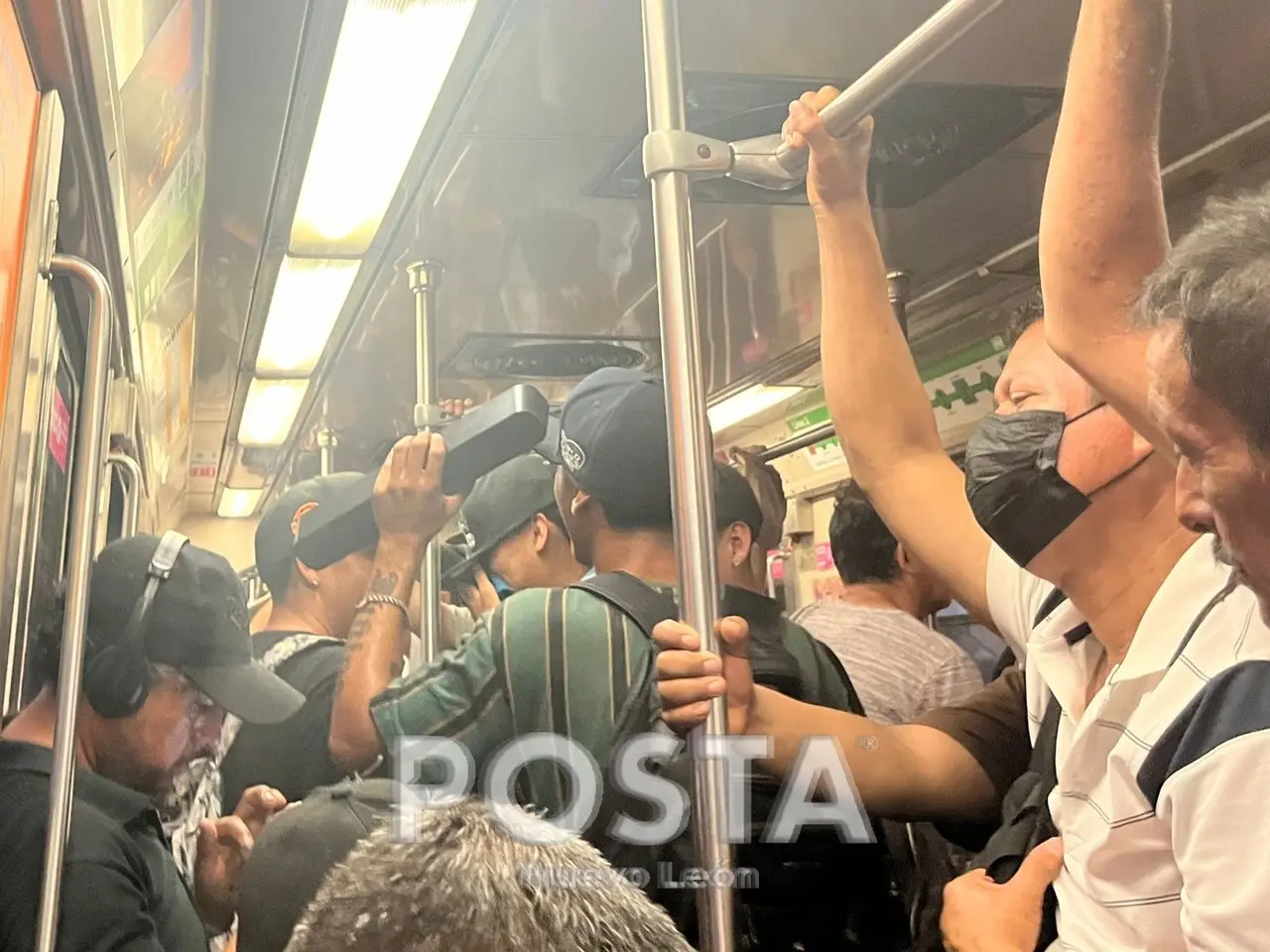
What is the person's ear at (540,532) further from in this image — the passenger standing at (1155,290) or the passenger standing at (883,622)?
the passenger standing at (1155,290)

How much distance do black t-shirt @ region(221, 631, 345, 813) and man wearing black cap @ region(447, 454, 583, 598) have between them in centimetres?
21

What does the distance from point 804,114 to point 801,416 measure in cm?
37

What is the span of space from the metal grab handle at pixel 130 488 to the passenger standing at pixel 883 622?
0.78 metres

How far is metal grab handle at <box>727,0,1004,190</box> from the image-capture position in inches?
48.8

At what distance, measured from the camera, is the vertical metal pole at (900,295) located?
1.37m

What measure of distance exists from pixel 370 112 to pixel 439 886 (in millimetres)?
903

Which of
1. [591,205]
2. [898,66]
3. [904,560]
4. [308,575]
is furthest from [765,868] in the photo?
[898,66]

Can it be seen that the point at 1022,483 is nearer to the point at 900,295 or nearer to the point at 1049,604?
the point at 1049,604

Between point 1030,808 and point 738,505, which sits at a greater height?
point 738,505

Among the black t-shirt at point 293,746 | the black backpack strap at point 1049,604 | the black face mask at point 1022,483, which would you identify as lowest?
the black t-shirt at point 293,746

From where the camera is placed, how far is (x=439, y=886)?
3.49 ft

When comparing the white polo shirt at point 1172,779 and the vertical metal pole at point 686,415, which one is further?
the vertical metal pole at point 686,415

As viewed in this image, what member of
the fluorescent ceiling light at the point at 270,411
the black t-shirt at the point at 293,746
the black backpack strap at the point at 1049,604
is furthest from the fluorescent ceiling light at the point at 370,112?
the black backpack strap at the point at 1049,604

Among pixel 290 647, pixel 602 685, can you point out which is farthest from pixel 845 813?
pixel 290 647
